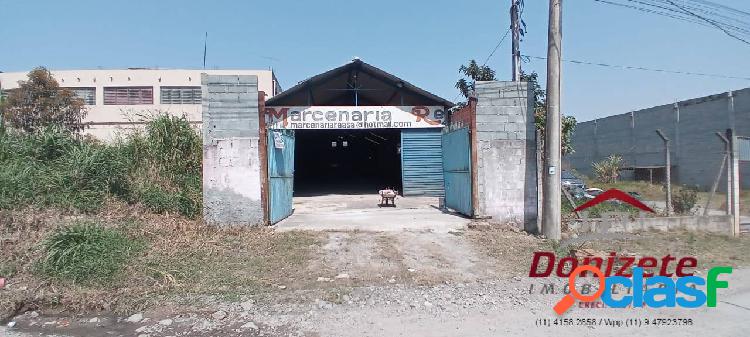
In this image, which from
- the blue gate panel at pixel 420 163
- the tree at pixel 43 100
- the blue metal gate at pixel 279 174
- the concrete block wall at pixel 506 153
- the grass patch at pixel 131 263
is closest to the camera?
the grass patch at pixel 131 263

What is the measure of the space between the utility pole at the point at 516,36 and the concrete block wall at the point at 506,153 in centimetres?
446

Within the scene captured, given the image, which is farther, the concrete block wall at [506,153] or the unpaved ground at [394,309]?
the concrete block wall at [506,153]

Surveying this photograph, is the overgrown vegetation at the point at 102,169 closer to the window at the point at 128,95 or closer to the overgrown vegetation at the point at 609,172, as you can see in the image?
the overgrown vegetation at the point at 609,172

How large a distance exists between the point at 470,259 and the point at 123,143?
819 cm

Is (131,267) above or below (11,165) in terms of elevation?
below

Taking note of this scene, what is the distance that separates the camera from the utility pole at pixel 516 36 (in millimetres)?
→ 14562

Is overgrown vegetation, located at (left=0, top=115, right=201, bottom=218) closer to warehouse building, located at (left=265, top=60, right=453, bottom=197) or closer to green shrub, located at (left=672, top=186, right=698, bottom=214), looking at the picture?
warehouse building, located at (left=265, top=60, right=453, bottom=197)

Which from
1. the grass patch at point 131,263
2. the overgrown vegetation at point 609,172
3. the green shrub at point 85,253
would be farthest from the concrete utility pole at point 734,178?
the overgrown vegetation at point 609,172

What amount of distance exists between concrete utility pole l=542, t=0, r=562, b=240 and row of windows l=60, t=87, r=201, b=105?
3420 centimetres

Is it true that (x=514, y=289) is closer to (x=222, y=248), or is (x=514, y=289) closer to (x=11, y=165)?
(x=222, y=248)

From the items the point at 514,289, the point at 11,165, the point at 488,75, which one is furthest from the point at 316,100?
the point at 514,289

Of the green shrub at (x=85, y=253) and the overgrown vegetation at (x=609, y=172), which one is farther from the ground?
the overgrown vegetation at (x=609, y=172)

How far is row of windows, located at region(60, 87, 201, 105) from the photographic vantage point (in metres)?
37.7

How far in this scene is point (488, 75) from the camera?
61.4 feet
